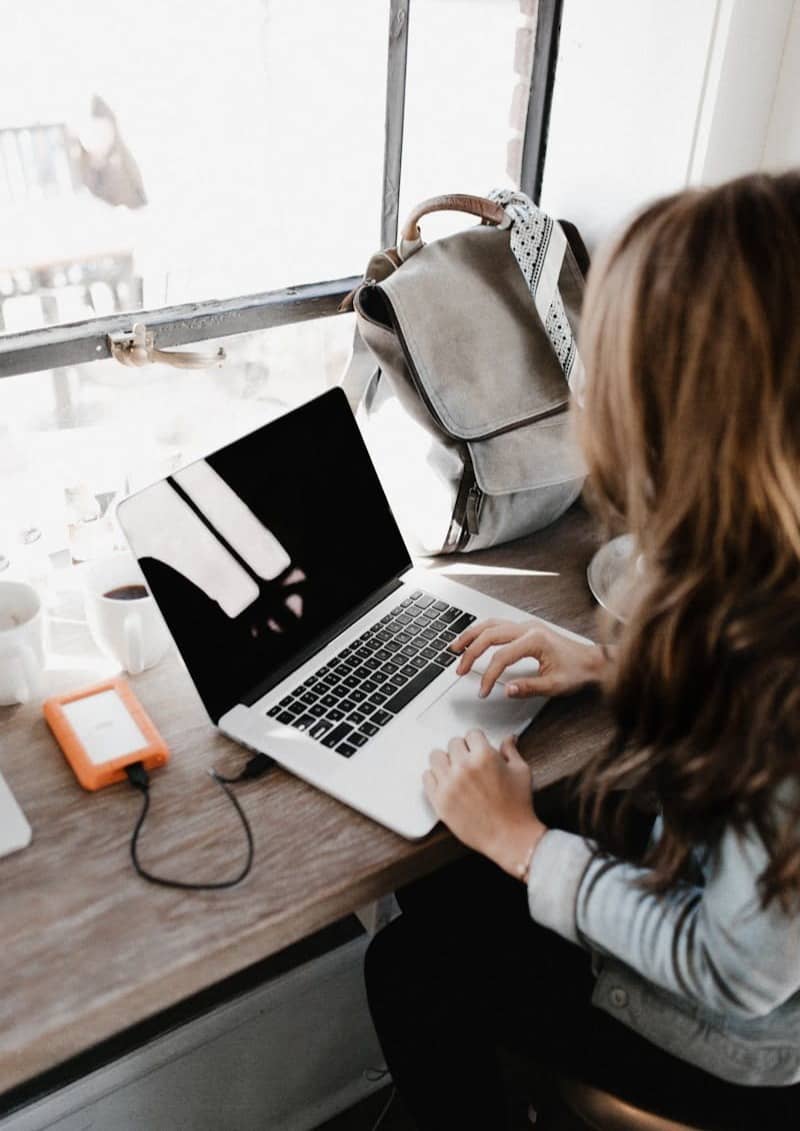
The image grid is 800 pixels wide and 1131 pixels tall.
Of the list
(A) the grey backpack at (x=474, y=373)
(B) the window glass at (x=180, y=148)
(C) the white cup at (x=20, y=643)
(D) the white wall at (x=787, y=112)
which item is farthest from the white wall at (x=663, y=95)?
(C) the white cup at (x=20, y=643)

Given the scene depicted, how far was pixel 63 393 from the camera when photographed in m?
1.14

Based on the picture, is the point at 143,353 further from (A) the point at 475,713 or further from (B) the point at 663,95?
(B) the point at 663,95

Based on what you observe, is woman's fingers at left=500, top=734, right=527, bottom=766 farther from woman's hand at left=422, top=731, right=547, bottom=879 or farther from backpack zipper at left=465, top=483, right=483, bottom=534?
backpack zipper at left=465, top=483, right=483, bottom=534

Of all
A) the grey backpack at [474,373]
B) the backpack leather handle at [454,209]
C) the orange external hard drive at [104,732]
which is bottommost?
the orange external hard drive at [104,732]

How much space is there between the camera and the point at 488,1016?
838 mm

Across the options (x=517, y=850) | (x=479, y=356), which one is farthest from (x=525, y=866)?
(x=479, y=356)

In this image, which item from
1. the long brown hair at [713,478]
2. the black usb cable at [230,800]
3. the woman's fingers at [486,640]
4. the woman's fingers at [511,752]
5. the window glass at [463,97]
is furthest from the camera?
the window glass at [463,97]

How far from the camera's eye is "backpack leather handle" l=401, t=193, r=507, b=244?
3.72ft

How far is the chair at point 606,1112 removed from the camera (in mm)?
734

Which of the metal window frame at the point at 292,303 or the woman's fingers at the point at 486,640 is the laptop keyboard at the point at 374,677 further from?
the metal window frame at the point at 292,303

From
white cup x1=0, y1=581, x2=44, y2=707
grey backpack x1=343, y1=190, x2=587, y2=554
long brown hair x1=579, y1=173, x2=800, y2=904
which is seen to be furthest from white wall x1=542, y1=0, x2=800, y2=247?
white cup x1=0, y1=581, x2=44, y2=707

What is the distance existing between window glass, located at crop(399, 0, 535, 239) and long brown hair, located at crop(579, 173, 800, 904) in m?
0.75

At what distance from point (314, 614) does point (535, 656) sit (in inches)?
8.8

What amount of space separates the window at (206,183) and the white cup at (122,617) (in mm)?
204
